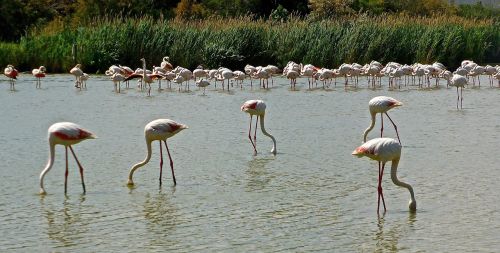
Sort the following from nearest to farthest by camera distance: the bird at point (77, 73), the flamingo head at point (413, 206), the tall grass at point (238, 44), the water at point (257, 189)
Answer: the water at point (257, 189)
the flamingo head at point (413, 206)
the bird at point (77, 73)
the tall grass at point (238, 44)

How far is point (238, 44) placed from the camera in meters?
28.9

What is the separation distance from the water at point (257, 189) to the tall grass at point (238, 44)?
11.9 metres

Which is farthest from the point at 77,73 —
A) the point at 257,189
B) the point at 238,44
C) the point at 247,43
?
the point at 257,189

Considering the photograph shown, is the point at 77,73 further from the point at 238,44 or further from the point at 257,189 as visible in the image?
the point at 257,189

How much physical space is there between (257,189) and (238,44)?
1989cm

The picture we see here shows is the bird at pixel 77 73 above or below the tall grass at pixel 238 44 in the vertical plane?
below

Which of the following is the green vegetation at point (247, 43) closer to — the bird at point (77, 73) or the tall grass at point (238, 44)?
the tall grass at point (238, 44)

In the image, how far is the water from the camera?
7.24 m

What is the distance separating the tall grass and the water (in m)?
11.9

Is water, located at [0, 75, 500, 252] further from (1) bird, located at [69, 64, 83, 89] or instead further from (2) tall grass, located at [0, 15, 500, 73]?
(2) tall grass, located at [0, 15, 500, 73]

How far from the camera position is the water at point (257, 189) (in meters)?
Answer: 7.24

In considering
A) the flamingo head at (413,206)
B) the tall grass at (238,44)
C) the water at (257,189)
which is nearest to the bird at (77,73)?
the tall grass at (238,44)

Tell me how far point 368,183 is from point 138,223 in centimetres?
267

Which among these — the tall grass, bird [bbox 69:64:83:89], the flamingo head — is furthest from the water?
the tall grass
